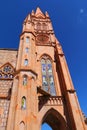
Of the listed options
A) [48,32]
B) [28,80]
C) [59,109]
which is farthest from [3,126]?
[48,32]

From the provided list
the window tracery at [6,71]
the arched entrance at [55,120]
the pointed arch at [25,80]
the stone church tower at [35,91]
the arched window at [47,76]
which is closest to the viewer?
the stone church tower at [35,91]

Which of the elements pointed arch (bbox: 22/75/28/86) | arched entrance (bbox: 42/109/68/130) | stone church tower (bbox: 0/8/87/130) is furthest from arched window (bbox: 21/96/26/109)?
arched entrance (bbox: 42/109/68/130)

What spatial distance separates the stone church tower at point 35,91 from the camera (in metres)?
9.90

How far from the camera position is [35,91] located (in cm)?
1129

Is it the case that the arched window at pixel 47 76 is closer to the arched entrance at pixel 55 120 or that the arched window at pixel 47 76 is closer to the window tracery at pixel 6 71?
the arched entrance at pixel 55 120

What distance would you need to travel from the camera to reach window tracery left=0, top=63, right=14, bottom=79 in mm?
15172

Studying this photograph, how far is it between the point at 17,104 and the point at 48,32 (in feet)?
55.0

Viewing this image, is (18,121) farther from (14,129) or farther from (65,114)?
(65,114)

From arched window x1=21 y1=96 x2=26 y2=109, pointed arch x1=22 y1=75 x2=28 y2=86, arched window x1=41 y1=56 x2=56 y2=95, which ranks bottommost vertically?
arched window x1=21 y1=96 x2=26 y2=109

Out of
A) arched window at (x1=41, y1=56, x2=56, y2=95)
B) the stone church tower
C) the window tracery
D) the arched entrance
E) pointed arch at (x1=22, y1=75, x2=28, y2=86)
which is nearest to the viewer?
the stone church tower

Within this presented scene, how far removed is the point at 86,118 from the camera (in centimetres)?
1300

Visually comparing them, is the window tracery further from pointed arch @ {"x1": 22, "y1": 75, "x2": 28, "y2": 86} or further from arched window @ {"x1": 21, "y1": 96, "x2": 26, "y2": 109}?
arched window @ {"x1": 21, "y1": 96, "x2": 26, "y2": 109}

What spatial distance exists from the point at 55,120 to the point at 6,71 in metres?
6.66

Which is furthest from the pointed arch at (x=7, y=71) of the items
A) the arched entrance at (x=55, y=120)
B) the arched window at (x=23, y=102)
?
the arched window at (x=23, y=102)
